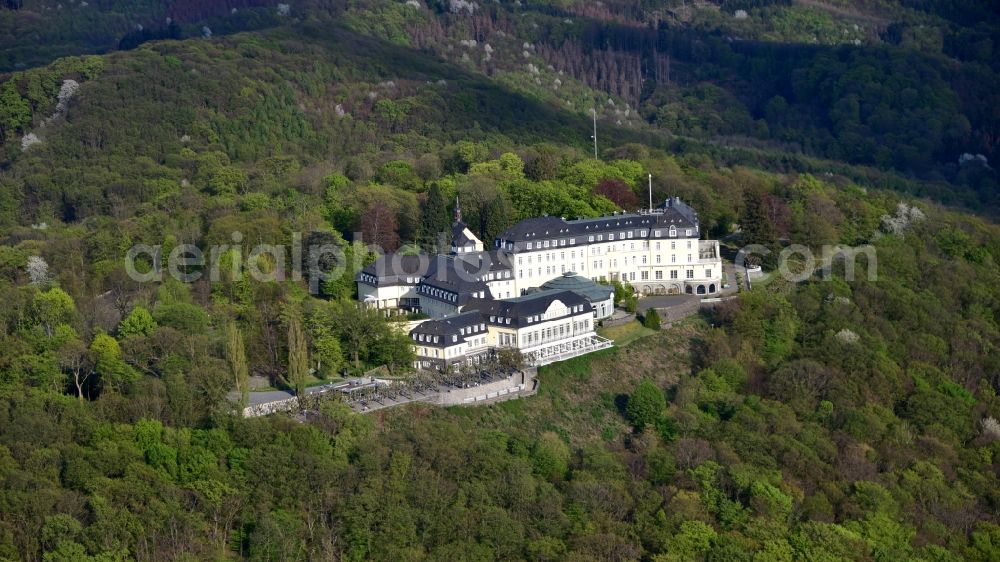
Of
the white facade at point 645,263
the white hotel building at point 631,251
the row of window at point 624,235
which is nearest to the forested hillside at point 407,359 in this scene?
the white facade at point 645,263

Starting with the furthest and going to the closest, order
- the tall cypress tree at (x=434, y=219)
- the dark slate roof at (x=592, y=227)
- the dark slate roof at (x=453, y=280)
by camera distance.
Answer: the tall cypress tree at (x=434, y=219)
the dark slate roof at (x=592, y=227)
the dark slate roof at (x=453, y=280)

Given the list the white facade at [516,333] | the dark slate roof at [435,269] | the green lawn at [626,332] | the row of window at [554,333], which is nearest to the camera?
the white facade at [516,333]

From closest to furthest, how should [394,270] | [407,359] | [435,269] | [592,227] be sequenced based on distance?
[407,359] < [435,269] < [394,270] < [592,227]

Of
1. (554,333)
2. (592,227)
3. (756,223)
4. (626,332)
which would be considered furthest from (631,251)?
(554,333)

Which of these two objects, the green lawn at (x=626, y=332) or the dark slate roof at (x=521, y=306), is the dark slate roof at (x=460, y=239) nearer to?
the dark slate roof at (x=521, y=306)

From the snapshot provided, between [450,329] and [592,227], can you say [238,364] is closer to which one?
[450,329]

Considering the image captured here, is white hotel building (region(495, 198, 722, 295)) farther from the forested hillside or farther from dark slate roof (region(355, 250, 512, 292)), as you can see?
the forested hillside
